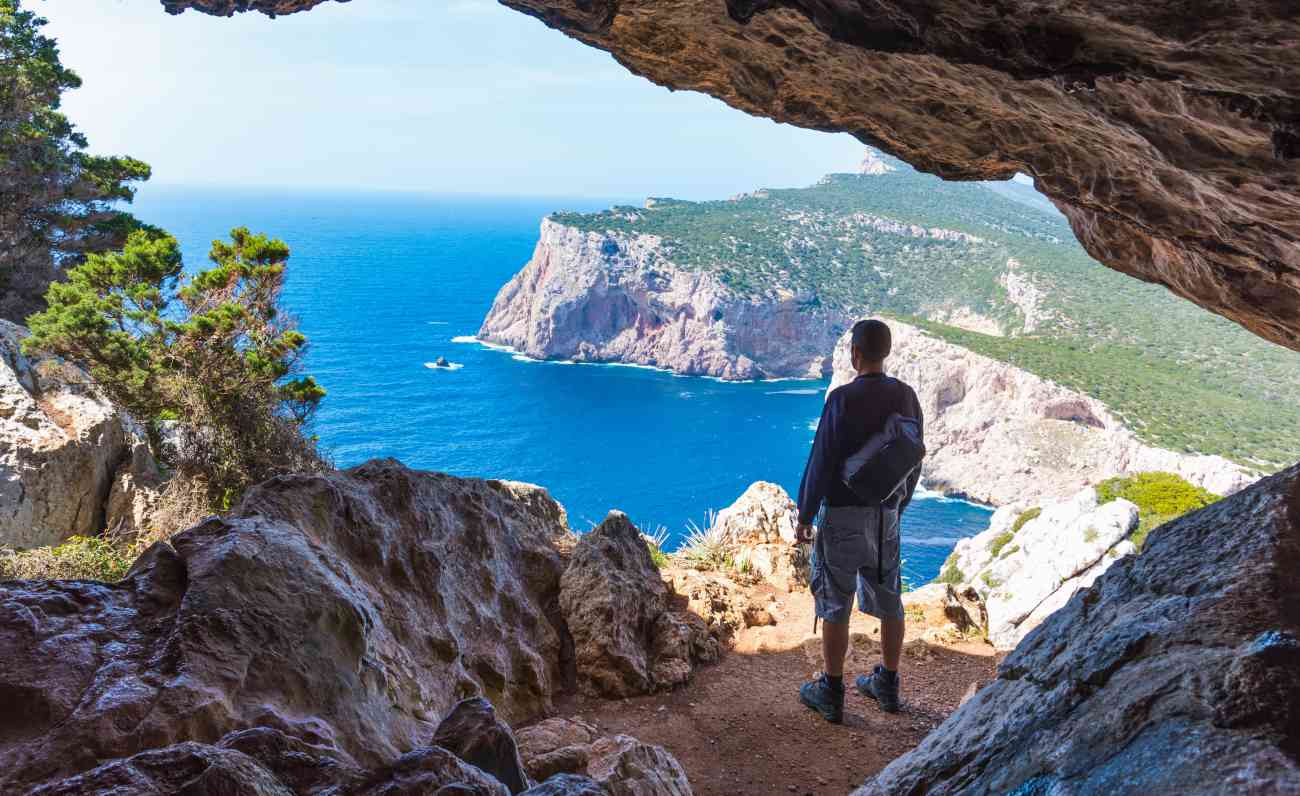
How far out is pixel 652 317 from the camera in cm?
8575

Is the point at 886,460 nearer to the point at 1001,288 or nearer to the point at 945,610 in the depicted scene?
the point at 945,610

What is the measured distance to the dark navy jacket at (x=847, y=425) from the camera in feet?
13.9

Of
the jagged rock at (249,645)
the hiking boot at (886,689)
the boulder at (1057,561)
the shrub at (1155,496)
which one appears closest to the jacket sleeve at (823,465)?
the hiking boot at (886,689)

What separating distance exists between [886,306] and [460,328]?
50.1 m

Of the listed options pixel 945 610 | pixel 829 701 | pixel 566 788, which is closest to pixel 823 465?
pixel 829 701

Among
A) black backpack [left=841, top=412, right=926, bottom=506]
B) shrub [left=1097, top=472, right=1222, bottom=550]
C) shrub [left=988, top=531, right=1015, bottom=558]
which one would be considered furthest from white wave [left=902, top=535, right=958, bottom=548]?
black backpack [left=841, top=412, right=926, bottom=506]

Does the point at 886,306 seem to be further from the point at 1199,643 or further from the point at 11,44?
the point at 1199,643

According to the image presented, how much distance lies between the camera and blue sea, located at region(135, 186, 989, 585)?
51562mm

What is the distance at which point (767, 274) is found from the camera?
81000mm

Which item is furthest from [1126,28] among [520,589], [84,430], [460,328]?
[460,328]

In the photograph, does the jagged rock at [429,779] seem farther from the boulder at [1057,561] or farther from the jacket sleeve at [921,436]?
the boulder at [1057,561]

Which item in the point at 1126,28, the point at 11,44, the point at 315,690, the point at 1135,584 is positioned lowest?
the point at 315,690

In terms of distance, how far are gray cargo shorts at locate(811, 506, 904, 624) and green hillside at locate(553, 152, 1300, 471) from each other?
39.5m

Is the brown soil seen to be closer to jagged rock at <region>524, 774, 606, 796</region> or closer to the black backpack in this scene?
the black backpack
